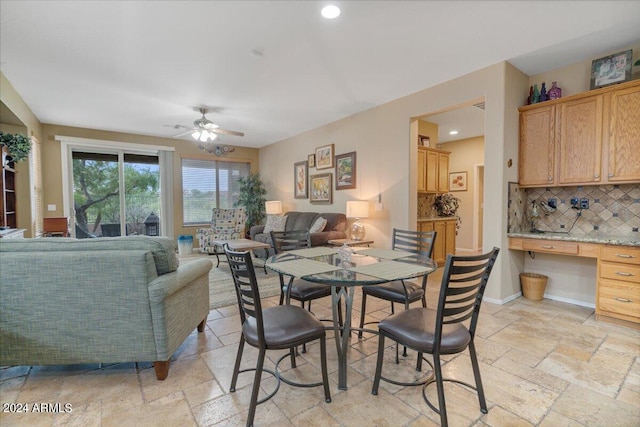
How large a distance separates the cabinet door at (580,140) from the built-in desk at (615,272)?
666mm

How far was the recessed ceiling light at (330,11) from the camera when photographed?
7.59 feet

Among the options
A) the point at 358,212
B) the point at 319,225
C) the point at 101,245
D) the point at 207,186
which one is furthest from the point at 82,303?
the point at 207,186

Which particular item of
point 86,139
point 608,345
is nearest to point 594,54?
point 608,345

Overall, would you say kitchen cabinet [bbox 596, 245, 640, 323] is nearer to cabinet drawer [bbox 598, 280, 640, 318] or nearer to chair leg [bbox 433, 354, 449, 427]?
cabinet drawer [bbox 598, 280, 640, 318]

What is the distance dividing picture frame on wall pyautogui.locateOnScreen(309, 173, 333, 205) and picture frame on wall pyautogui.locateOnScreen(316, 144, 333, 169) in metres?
0.18

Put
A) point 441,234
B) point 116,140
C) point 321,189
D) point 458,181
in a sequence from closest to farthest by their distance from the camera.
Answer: point 441,234
point 321,189
point 116,140
point 458,181

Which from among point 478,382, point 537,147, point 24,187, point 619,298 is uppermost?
point 537,147

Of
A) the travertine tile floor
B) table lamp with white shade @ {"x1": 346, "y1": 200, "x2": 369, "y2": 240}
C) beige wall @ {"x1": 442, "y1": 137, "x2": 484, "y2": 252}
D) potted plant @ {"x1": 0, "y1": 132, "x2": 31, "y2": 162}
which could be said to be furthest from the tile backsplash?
potted plant @ {"x1": 0, "y1": 132, "x2": 31, "y2": 162}

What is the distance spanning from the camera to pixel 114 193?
664 cm

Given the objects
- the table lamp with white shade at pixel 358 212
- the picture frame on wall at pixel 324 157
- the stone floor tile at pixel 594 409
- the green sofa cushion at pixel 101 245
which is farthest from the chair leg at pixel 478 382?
the picture frame on wall at pixel 324 157

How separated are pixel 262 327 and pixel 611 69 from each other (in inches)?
160

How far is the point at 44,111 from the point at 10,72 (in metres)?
1.81

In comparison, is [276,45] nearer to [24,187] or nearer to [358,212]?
[358,212]

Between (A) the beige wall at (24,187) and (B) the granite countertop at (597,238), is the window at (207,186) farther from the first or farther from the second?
(B) the granite countertop at (597,238)
